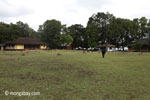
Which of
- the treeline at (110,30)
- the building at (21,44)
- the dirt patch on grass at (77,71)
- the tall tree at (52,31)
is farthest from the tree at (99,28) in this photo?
the dirt patch on grass at (77,71)

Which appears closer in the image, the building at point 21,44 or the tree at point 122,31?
the building at point 21,44

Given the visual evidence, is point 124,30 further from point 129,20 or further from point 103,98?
point 103,98

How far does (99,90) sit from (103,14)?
44.1 m

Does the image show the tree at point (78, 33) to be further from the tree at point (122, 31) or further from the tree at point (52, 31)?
the tree at point (122, 31)

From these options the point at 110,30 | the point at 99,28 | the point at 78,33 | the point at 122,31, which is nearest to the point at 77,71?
the point at 110,30

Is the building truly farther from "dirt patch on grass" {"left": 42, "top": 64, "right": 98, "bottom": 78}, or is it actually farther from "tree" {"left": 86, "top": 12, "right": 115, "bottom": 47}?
"dirt patch on grass" {"left": 42, "top": 64, "right": 98, "bottom": 78}

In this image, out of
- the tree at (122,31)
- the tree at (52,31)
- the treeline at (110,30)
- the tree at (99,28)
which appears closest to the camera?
the tree at (122,31)

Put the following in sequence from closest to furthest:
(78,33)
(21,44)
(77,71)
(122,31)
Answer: (77,71) → (21,44) → (122,31) → (78,33)

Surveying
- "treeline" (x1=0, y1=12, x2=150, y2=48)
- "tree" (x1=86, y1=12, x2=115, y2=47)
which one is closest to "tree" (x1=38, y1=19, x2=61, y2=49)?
"treeline" (x1=0, y1=12, x2=150, y2=48)

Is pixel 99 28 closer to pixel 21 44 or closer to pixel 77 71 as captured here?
pixel 21 44

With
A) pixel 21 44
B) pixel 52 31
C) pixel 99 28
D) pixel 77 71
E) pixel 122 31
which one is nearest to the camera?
pixel 77 71

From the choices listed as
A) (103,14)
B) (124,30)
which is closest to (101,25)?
(103,14)

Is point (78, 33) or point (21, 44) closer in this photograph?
point (21, 44)

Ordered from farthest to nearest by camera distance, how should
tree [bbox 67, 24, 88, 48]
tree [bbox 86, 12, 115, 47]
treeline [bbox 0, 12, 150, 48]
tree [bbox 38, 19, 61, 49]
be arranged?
tree [bbox 67, 24, 88, 48]
tree [bbox 38, 19, 61, 49]
tree [bbox 86, 12, 115, 47]
treeline [bbox 0, 12, 150, 48]
